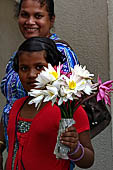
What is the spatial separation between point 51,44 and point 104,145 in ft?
5.86

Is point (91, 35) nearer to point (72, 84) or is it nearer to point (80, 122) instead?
point (80, 122)

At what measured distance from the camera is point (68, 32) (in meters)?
5.12

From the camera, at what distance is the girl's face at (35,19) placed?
3.93 metres

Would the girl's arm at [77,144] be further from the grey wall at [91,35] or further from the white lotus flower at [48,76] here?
the grey wall at [91,35]

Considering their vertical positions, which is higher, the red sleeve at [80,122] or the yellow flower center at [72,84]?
the yellow flower center at [72,84]

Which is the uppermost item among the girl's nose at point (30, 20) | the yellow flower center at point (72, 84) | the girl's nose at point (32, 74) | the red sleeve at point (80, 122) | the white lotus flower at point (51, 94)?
the girl's nose at point (30, 20)

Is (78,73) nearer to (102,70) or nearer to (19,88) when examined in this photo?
(19,88)

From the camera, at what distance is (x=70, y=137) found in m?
2.88

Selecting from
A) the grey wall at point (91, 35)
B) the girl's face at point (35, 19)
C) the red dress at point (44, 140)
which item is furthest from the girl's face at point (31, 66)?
the grey wall at point (91, 35)

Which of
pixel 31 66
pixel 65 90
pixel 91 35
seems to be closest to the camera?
pixel 65 90

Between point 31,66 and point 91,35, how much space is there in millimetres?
1808

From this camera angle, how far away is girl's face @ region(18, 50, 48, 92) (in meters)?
3.27

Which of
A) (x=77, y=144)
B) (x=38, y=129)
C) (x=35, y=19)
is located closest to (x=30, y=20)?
(x=35, y=19)

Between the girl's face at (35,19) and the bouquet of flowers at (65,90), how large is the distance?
111cm
